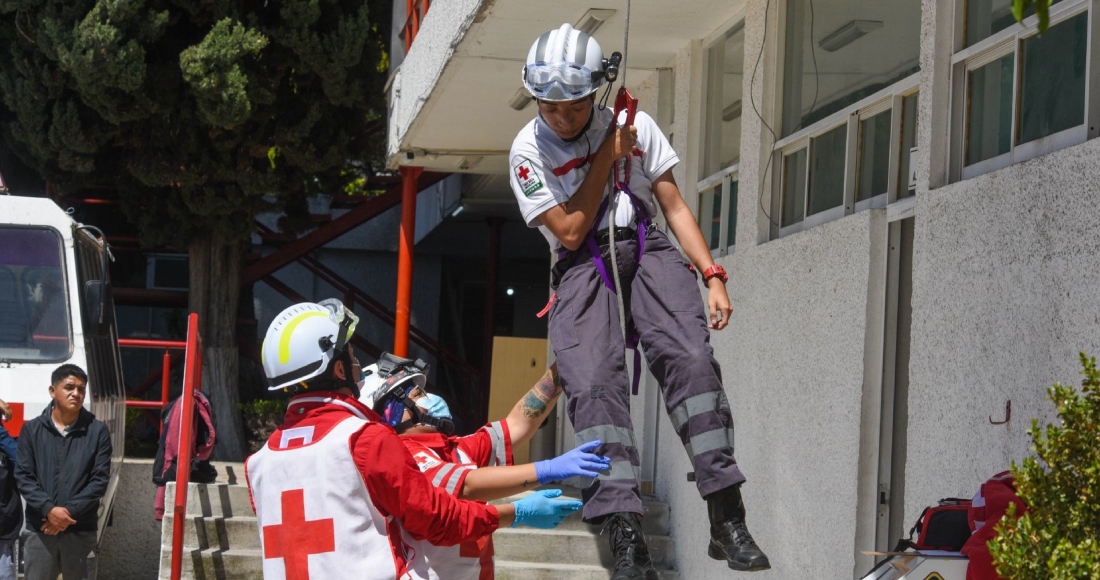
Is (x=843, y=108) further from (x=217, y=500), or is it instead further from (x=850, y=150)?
(x=217, y=500)

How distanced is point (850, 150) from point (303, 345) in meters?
3.44

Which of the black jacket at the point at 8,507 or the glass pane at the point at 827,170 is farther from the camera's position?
the black jacket at the point at 8,507

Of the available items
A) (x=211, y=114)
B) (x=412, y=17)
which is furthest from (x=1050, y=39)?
(x=211, y=114)

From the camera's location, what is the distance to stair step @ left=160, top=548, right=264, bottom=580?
32.0 feet

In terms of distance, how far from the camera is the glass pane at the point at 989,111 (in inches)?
199

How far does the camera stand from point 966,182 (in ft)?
16.4

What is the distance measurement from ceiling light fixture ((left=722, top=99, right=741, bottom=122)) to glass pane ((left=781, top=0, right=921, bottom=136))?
92 cm

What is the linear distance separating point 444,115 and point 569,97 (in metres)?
7.53

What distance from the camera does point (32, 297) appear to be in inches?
360

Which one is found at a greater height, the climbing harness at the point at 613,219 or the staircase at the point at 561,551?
the climbing harness at the point at 613,219

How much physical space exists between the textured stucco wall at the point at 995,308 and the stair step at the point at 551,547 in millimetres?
4735

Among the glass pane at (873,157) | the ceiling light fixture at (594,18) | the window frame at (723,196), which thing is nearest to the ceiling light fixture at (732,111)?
the window frame at (723,196)

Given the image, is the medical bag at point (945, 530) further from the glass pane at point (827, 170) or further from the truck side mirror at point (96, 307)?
the truck side mirror at point (96, 307)

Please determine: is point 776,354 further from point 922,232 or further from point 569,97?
point 569,97
